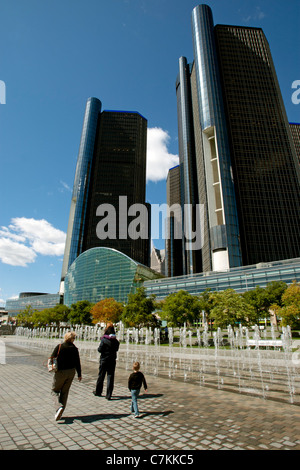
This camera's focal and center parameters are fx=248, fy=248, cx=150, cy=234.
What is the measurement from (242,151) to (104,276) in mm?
68021

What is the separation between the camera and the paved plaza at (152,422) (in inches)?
169

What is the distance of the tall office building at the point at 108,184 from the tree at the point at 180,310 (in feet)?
Answer: 305

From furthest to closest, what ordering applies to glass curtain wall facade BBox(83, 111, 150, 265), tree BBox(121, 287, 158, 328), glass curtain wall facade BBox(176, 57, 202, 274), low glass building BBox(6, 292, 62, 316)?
glass curtain wall facade BBox(176, 57, 202, 274) < glass curtain wall facade BBox(83, 111, 150, 265) < low glass building BBox(6, 292, 62, 316) < tree BBox(121, 287, 158, 328)

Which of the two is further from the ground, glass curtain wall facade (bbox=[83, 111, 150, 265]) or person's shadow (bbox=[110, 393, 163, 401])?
glass curtain wall facade (bbox=[83, 111, 150, 265])

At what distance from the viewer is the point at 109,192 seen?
136 m

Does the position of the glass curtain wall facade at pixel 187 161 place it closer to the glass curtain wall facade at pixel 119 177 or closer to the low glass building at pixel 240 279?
the glass curtain wall facade at pixel 119 177

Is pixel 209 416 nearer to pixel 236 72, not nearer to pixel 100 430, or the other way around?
pixel 100 430

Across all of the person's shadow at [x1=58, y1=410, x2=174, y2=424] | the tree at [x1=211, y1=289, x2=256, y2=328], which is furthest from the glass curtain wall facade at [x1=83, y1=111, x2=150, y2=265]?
the person's shadow at [x1=58, y1=410, x2=174, y2=424]

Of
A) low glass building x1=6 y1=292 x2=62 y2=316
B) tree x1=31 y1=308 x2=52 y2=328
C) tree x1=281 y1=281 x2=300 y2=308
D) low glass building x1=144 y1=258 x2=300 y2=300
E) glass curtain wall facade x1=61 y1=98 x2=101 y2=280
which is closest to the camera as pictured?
tree x1=281 y1=281 x2=300 y2=308

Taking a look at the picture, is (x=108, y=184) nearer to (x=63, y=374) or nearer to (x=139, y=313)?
(x=139, y=313)

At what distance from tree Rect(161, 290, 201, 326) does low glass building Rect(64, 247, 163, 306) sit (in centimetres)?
3836

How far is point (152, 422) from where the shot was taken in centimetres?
536

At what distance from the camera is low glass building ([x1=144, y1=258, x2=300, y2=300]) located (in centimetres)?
5191

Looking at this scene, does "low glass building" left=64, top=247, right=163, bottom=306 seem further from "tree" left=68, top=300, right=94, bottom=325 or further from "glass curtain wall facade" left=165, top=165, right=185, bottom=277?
"glass curtain wall facade" left=165, top=165, right=185, bottom=277
